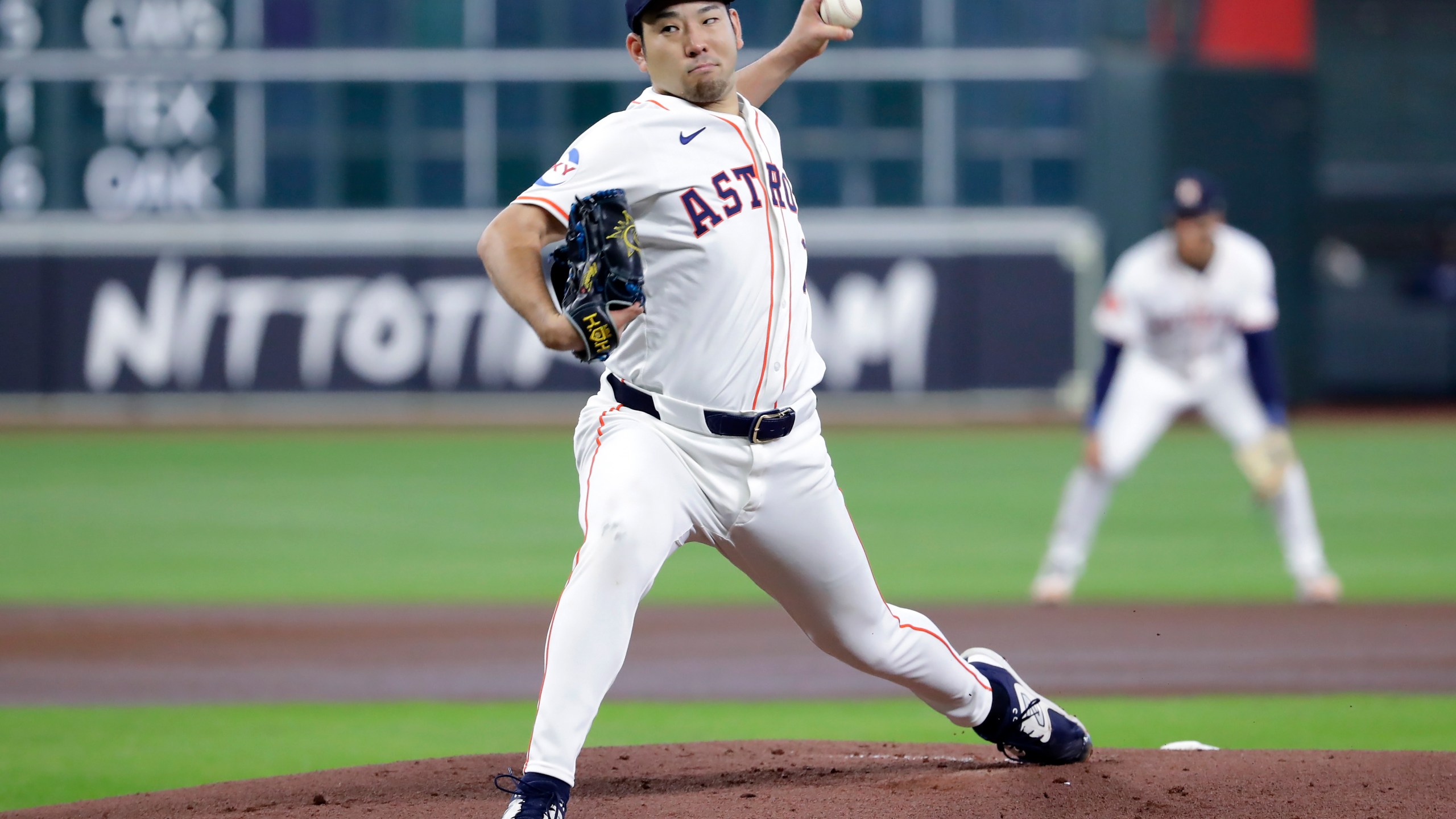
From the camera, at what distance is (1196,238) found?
7965mm

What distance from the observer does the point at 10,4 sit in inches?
747

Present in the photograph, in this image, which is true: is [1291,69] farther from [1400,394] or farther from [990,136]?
[1400,394]

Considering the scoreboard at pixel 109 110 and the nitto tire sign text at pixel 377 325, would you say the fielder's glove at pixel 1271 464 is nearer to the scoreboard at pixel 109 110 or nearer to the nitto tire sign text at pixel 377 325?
the nitto tire sign text at pixel 377 325

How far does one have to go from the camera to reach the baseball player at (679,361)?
3.44m

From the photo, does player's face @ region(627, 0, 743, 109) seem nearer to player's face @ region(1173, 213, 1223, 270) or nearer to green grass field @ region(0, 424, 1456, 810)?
green grass field @ region(0, 424, 1456, 810)

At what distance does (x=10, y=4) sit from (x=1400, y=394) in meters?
17.8

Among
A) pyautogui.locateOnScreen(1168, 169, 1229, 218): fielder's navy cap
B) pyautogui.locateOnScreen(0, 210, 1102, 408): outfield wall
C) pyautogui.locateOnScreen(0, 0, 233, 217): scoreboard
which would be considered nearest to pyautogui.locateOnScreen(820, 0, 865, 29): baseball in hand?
pyautogui.locateOnScreen(1168, 169, 1229, 218): fielder's navy cap

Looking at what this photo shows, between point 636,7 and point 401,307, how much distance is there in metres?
17.0

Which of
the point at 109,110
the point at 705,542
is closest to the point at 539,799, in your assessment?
the point at 705,542

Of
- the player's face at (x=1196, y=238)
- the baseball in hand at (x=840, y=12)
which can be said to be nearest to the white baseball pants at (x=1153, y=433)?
the player's face at (x=1196, y=238)

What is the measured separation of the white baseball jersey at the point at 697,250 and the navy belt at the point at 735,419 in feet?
0.06

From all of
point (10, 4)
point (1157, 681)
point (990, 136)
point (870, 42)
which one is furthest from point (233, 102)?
point (1157, 681)

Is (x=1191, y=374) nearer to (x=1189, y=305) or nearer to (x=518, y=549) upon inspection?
(x=1189, y=305)

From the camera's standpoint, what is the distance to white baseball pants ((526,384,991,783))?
→ 3.48m
